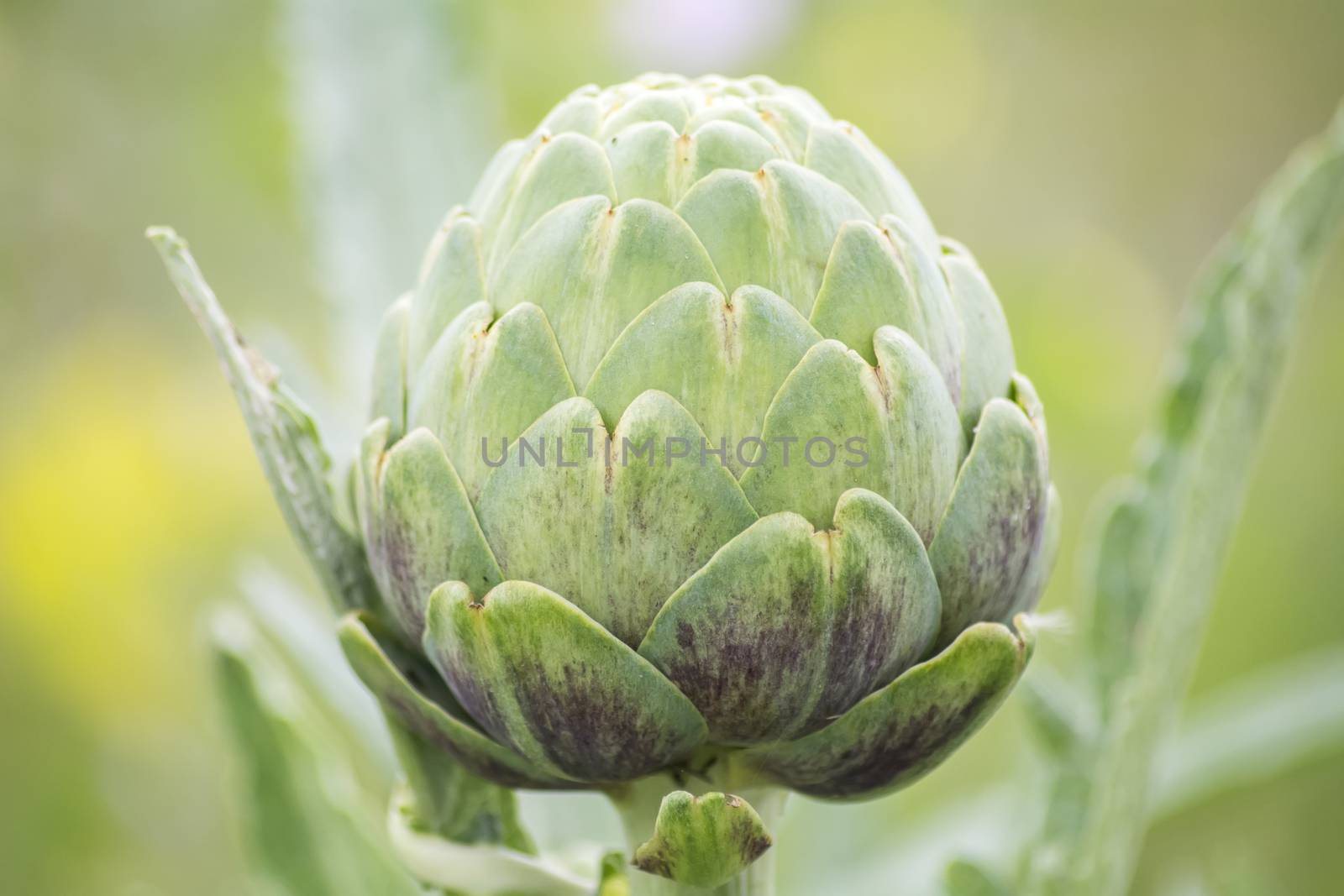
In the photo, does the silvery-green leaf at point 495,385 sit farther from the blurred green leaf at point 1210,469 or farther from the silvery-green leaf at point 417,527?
the blurred green leaf at point 1210,469

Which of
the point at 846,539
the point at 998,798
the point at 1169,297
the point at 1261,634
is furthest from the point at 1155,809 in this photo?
the point at 1169,297

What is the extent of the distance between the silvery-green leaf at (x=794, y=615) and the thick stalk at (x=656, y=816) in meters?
0.05

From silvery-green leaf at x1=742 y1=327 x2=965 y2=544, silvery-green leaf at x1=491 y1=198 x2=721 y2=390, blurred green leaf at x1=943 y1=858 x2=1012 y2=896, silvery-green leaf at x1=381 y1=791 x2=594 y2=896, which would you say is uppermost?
silvery-green leaf at x1=491 y1=198 x2=721 y2=390

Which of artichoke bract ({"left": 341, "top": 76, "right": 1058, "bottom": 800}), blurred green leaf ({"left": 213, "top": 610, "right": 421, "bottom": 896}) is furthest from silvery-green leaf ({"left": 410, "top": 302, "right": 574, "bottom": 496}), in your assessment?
blurred green leaf ({"left": 213, "top": 610, "right": 421, "bottom": 896})

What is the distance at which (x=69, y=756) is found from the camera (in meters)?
0.93

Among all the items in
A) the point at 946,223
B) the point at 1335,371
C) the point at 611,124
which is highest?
the point at 946,223

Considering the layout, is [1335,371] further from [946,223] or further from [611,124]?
[611,124]

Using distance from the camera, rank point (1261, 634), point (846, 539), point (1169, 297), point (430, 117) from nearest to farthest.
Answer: point (846, 539) → point (430, 117) → point (1261, 634) → point (1169, 297)

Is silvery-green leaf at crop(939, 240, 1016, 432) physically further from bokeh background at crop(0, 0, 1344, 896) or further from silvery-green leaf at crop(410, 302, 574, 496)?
bokeh background at crop(0, 0, 1344, 896)

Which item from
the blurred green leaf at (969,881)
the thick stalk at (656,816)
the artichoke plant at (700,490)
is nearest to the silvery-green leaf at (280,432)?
the artichoke plant at (700,490)

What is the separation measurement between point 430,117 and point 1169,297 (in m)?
1.10

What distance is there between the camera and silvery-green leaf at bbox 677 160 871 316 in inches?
13.0

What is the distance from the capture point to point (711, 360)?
0.31 m

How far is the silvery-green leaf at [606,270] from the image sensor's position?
1.06 feet
